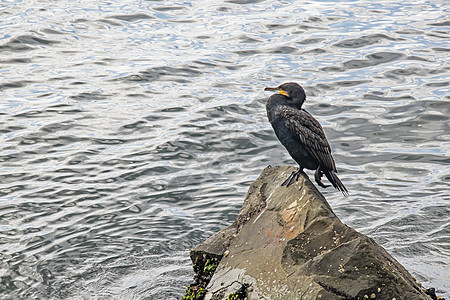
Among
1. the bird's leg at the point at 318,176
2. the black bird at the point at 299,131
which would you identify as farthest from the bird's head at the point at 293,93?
the bird's leg at the point at 318,176

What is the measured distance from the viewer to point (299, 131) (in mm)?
6121

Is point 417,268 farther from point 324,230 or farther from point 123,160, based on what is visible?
point 123,160

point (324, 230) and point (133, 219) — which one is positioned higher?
point (324, 230)

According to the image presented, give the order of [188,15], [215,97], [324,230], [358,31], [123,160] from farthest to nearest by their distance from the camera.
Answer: [188,15] → [358,31] → [215,97] → [123,160] → [324,230]

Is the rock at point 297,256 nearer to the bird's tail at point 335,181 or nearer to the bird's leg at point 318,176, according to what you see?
the bird's leg at point 318,176

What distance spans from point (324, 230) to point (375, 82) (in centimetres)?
1011

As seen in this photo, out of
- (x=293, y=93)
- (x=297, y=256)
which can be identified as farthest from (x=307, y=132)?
(x=297, y=256)

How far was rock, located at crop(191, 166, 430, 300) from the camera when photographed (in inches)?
188

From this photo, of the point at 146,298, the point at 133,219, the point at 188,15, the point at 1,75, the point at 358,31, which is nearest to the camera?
the point at 146,298

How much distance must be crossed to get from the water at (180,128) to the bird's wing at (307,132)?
2.17m

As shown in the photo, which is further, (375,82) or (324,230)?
(375,82)

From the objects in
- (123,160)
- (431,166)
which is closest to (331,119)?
(431,166)

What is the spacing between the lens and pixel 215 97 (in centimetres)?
1341

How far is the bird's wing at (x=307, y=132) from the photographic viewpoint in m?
6.12
